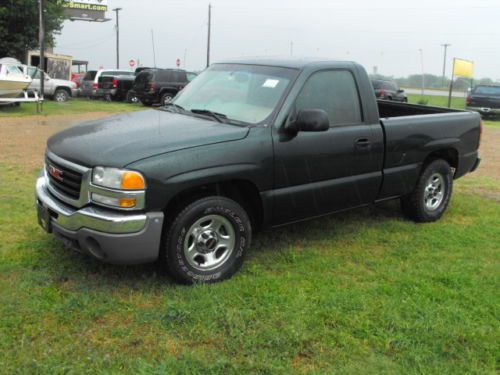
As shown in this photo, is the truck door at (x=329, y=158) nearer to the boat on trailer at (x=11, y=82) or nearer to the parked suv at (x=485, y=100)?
the boat on trailer at (x=11, y=82)

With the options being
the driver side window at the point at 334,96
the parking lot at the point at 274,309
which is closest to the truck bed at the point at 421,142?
the driver side window at the point at 334,96

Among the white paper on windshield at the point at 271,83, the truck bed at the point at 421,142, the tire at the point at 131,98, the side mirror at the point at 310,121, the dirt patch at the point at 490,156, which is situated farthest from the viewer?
the tire at the point at 131,98

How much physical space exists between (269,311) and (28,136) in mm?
10036

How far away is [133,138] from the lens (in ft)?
12.5

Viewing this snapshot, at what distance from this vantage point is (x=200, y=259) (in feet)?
13.1

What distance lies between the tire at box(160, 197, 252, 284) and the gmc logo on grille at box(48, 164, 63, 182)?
92cm

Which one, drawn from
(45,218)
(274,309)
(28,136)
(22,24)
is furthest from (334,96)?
(22,24)

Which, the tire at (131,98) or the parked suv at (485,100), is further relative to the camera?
the tire at (131,98)

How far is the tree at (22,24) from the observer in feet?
80.6

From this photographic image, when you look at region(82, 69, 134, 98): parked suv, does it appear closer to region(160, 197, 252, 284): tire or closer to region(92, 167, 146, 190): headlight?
region(160, 197, 252, 284): tire

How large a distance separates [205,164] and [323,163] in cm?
121

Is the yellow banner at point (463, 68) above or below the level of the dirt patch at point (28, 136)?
above

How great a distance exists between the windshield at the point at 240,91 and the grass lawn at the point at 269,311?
129 centimetres

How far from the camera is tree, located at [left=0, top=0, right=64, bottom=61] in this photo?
24578 millimetres
